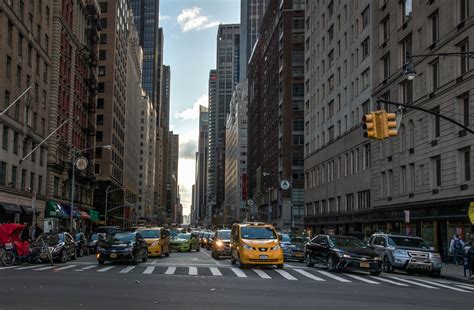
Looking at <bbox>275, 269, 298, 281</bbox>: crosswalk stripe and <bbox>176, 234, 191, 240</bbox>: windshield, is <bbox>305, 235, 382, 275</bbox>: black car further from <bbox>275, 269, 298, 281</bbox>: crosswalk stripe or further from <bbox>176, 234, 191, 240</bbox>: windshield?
<bbox>176, 234, 191, 240</bbox>: windshield

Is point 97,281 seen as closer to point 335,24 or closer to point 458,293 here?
point 458,293

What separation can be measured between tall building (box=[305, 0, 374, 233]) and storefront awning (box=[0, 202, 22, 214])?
30.4 m

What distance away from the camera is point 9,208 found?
46219mm

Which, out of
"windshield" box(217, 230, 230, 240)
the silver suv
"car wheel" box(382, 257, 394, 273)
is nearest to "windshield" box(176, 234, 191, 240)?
"windshield" box(217, 230, 230, 240)

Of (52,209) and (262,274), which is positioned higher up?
(52,209)

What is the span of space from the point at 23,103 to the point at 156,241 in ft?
82.9

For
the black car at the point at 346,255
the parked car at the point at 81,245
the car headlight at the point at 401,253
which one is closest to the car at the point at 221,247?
the black car at the point at 346,255

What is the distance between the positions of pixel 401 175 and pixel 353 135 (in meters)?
13.1

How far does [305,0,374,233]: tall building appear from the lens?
56406 millimetres

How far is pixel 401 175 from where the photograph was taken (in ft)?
151

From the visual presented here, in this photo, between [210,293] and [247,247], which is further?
[247,247]

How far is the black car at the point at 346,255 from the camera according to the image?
2383cm

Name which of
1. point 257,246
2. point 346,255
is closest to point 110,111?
point 257,246

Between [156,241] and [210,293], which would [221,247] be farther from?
[210,293]
